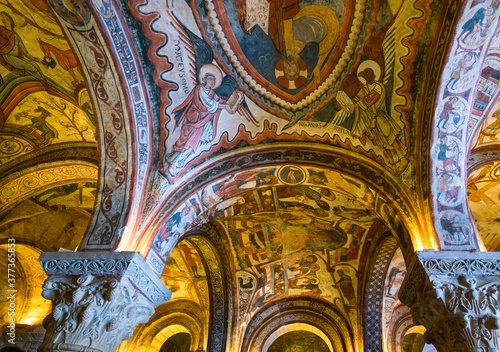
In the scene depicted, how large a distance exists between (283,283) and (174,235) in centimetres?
501

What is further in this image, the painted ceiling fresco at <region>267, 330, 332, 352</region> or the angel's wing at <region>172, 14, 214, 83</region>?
the painted ceiling fresco at <region>267, 330, 332, 352</region>

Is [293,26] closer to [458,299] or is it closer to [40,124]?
[458,299]

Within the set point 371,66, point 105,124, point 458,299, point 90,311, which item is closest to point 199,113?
point 105,124

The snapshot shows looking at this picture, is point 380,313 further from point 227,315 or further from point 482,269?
point 482,269

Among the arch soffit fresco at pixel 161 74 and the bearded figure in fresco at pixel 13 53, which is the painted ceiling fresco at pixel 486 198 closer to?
the arch soffit fresco at pixel 161 74

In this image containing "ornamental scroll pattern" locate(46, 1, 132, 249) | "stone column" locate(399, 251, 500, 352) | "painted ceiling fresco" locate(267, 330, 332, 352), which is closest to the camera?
"stone column" locate(399, 251, 500, 352)

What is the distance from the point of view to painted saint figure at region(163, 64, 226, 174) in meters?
5.63

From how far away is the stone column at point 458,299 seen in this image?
155 inches

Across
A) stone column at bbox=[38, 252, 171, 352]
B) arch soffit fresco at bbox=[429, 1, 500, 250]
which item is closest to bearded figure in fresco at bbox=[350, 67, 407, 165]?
arch soffit fresco at bbox=[429, 1, 500, 250]

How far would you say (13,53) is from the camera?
5668mm

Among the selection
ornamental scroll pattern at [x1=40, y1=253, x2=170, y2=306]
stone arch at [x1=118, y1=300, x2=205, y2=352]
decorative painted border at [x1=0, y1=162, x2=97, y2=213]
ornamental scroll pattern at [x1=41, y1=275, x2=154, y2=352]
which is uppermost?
decorative painted border at [x1=0, y1=162, x2=97, y2=213]

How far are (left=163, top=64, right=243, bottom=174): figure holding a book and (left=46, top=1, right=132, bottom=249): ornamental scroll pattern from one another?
2.36 feet

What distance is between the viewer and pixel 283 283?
32.4 ft

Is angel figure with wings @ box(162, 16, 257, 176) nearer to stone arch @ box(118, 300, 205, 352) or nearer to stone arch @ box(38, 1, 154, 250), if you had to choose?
stone arch @ box(38, 1, 154, 250)
